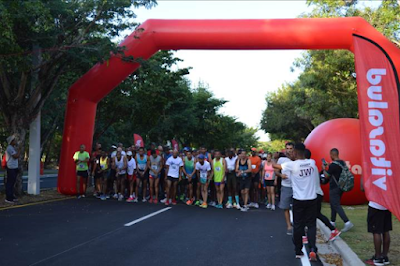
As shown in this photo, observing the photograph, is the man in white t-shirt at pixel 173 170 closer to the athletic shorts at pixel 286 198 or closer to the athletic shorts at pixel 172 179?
the athletic shorts at pixel 172 179

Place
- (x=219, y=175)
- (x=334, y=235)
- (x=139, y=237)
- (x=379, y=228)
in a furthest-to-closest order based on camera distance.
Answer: (x=219, y=175) → (x=139, y=237) → (x=334, y=235) → (x=379, y=228)

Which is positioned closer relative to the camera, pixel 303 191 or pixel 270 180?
pixel 303 191

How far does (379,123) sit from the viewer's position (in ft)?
23.6

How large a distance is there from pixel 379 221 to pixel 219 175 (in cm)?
821

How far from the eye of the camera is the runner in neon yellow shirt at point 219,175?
1445 centimetres

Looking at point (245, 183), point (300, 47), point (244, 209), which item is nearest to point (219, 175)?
point (245, 183)

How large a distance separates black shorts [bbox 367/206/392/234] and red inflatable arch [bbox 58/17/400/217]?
0.22 m

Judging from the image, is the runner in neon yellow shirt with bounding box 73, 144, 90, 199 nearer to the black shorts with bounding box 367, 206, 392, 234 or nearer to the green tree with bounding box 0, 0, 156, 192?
the green tree with bounding box 0, 0, 156, 192

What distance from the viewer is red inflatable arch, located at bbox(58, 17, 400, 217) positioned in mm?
6922

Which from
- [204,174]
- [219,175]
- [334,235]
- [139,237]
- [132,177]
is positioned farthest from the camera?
[132,177]

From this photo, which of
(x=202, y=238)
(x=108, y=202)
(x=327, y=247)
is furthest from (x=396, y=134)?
(x=108, y=202)

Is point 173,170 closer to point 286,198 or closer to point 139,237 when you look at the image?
point 286,198

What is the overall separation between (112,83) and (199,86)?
3224 centimetres

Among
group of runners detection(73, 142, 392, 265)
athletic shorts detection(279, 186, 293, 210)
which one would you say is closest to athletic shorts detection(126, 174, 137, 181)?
group of runners detection(73, 142, 392, 265)
